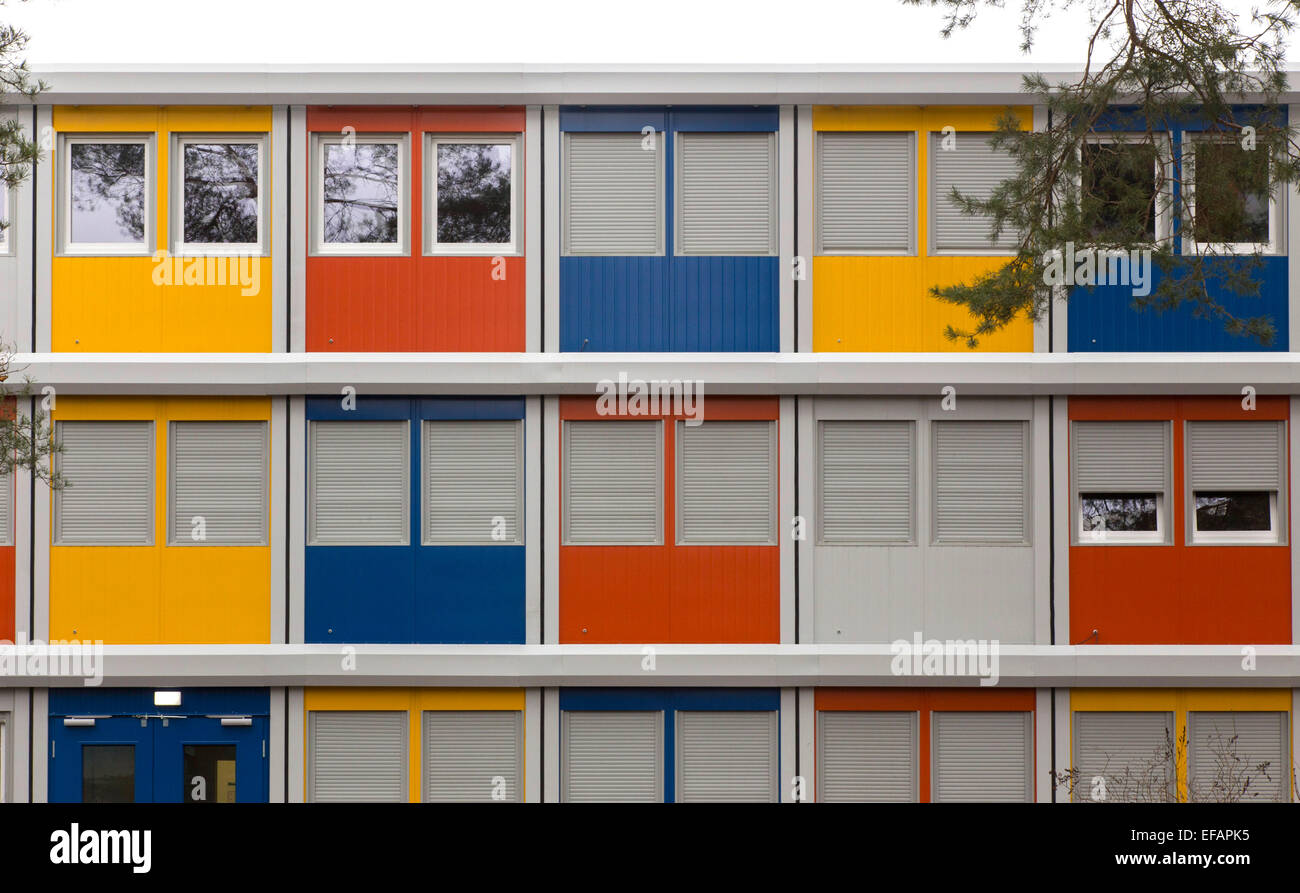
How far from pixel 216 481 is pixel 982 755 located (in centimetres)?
787

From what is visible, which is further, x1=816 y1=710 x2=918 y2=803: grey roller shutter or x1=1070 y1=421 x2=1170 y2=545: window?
x1=1070 y1=421 x2=1170 y2=545: window

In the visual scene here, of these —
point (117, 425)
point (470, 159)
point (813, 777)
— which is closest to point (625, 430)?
point (470, 159)

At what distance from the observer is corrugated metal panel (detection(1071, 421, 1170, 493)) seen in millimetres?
11398

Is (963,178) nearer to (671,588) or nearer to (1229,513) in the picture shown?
(1229,513)

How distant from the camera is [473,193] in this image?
11523 mm

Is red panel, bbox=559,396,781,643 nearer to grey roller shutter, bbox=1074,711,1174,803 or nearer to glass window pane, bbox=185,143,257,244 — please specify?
grey roller shutter, bbox=1074,711,1174,803

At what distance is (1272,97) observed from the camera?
878cm

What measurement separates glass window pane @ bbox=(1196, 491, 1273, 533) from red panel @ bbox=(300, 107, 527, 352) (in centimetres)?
682

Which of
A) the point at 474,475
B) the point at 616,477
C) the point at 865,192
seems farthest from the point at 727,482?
the point at 865,192

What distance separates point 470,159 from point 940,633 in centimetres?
648

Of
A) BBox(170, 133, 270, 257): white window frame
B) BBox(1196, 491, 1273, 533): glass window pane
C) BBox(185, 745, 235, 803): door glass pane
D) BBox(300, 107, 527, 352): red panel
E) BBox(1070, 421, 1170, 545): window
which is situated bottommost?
BBox(185, 745, 235, 803): door glass pane

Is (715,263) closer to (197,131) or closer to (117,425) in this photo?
(197,131)

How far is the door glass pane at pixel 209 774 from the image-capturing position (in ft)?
37.0

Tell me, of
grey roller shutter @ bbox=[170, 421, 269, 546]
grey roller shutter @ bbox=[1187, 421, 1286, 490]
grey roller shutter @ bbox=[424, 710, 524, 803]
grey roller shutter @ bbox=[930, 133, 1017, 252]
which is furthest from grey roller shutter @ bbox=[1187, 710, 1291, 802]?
grey roller shutter @ bbox=[170, 421, 269, 546]
